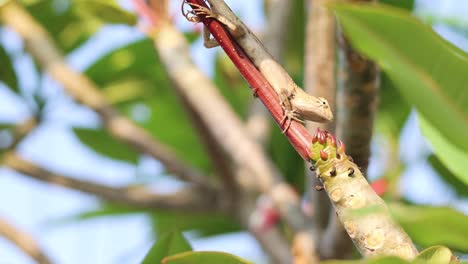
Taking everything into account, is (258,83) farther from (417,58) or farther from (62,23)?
(62,23)

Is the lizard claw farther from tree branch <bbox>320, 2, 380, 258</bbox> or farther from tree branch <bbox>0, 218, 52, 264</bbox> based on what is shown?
tree branch <bbox>0, 218, 52, 264</bbox>

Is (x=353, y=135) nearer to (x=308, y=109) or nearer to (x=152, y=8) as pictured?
(x=308, y=109)

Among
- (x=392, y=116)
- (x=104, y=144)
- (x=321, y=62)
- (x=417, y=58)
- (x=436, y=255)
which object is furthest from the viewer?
(x=104, y=144)

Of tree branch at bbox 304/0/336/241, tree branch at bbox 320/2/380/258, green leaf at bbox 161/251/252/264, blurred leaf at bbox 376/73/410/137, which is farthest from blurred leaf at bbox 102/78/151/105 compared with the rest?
green leaf at bbox 161/251/252/264

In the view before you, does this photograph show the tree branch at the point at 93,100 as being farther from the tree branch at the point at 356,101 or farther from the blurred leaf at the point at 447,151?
the blurred leaf at the point at 447,151

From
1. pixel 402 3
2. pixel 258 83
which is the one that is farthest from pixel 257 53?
pixel 402 3

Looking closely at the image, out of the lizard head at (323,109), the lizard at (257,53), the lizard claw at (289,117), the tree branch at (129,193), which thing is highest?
the lizard at (257,53)

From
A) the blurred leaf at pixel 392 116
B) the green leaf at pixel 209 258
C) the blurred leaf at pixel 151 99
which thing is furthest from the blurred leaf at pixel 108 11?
the green leaf at pixel 209 258

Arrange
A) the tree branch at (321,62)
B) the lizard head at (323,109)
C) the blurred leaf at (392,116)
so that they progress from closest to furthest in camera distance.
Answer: the lizard head at (323,109) < the tree branch at (321,62) < the blurred leaf at (392,116)
